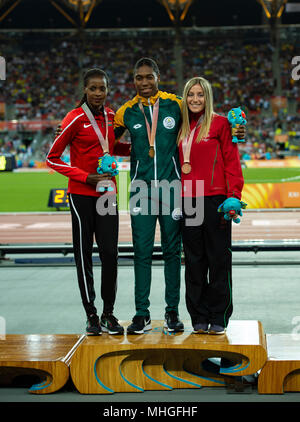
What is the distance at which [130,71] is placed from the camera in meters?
38.2

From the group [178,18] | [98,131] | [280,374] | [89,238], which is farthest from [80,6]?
[280,374]

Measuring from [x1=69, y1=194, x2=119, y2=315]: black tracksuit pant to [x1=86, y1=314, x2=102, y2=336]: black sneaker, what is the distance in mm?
42

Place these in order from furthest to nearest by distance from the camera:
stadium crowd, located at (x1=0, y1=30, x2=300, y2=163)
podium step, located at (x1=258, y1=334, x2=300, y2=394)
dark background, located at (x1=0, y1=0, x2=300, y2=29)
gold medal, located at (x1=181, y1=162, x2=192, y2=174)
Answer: dark background, located at (x1=0, y1=0, x2=300, y2=29), stadium crowd, located at (x1=0, y1=30, x2=300, y2=163), gold medal, located at (x1=181, y1=162, x2=192, y2=174), podium step, located at (x1=258, y1=334, x2=300, y2=394)

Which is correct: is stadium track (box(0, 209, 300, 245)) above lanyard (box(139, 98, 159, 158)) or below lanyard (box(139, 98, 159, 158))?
below

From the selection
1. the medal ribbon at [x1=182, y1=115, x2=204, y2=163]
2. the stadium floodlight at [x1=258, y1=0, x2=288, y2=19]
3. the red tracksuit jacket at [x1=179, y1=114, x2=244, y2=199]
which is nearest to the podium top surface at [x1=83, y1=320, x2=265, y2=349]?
the red tracksuit jacket at [x1=179, y1=114, x2=244, y2=199]

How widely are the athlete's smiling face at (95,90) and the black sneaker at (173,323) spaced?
59.2 inches

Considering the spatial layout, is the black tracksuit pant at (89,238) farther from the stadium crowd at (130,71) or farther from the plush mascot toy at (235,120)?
the stadium crowd at (130,71)

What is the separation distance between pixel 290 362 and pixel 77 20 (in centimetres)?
3756

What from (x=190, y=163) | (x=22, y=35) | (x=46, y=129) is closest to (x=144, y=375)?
(x=190, y=163)

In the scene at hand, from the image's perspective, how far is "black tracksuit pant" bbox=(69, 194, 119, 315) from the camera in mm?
3803

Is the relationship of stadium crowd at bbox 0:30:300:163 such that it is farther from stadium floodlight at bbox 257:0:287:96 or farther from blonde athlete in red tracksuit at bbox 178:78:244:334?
blonde athlete in red tracksuit at bbox 178:78:244:334

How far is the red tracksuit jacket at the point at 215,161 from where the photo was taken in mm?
3680

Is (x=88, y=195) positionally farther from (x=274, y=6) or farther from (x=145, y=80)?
(x=274, y=6)

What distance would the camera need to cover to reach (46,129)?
111ft
